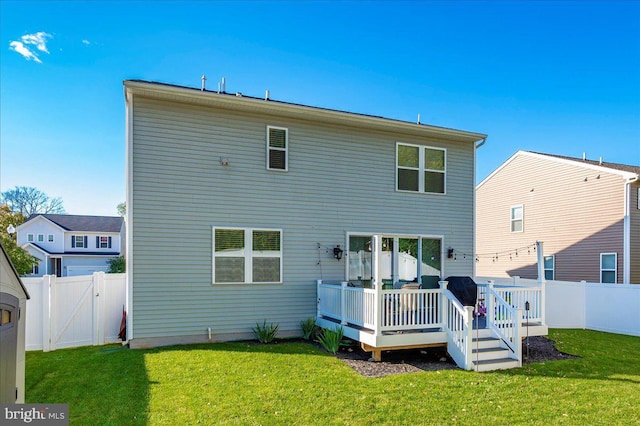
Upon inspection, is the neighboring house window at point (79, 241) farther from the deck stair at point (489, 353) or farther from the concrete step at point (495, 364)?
the concrete step at point (495, 364)

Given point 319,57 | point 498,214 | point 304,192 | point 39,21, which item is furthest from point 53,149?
point 498,214

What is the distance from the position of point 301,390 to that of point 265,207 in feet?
15.6

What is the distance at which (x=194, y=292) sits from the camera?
8805 millimetres

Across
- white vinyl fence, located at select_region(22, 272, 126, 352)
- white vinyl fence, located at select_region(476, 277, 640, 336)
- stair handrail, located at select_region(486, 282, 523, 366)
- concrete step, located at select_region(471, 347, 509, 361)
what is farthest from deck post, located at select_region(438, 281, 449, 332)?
white vinyl fence, located at select_region(22, 272, 126, 352)

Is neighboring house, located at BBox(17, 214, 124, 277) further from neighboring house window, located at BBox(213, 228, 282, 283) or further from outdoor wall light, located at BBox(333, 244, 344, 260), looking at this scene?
outdoor wall light, located at BBox(333, 244, 344, 260)

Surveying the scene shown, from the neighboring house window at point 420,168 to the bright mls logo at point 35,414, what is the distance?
8709mm

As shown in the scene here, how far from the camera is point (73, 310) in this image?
870cm

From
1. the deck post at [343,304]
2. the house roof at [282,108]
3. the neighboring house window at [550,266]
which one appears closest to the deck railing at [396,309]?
the deck post at [343,304]

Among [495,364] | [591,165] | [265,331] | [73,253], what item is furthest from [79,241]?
[591,165]

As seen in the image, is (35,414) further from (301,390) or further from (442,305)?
→ (442,305)

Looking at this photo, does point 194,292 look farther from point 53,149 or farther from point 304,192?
point 53,149

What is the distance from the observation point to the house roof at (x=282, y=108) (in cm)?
841

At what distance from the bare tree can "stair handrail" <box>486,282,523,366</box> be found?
2009 inches

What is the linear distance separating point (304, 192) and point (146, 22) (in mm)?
5879
